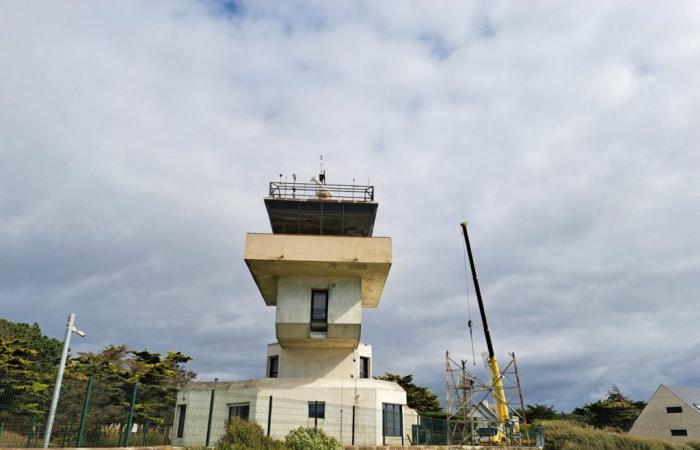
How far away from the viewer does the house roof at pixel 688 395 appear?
1908 inches

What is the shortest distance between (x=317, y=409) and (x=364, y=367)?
7.48 metres

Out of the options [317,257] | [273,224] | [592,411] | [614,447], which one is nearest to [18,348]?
[273,224]

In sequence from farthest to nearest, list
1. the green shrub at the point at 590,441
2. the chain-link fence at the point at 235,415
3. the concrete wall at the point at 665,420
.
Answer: the concrete wall at the point at 665,420
the green shrub at the point at 590,441
the chain-link fence at the point at 235,415

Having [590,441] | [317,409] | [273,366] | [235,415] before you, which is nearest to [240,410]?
[235,415]

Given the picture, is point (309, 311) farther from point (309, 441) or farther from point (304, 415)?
point (309, 441)

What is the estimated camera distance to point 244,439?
1680 centimetres

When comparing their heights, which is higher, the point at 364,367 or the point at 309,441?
the point at 364,367

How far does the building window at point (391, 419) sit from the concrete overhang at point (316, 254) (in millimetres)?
6810

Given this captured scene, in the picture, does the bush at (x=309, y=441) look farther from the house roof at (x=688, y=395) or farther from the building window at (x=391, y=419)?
the house roof at (x=688, y=395)

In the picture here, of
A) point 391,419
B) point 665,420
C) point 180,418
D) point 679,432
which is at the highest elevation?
point 665,420

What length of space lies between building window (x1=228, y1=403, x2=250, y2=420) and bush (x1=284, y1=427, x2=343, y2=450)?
243 inches

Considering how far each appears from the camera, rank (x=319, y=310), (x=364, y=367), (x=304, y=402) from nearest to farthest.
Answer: (x=304, y=402), (x=319, y=310), (x=364, y=367)

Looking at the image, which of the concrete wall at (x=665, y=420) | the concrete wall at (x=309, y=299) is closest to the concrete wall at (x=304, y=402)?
the concrete wall at (x=309, y=299)

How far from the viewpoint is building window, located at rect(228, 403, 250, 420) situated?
24.6 meters
